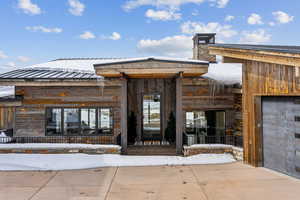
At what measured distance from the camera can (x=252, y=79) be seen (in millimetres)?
6730

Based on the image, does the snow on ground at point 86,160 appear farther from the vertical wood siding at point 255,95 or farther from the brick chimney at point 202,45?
the brick chimney at point 202,45

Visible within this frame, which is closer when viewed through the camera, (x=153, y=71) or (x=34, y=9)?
(x=153, y=71)

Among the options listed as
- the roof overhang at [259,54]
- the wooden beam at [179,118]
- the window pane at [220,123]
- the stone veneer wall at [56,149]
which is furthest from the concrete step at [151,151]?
the roof overhang at [259,54]

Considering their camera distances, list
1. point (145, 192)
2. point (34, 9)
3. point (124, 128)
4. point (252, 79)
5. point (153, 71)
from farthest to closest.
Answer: point (34, 9) → point (124, 128) → point (153, 71) → point (252, 79) → point (145, 192)

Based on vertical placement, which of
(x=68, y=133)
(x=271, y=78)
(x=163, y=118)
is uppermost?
(x=271, y=78)

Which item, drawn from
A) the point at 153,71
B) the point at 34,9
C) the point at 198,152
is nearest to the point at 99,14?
the point at 34,9

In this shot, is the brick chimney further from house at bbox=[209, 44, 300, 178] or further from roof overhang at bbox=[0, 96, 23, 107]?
roof overhang at bbox=[0, 96, 23, 107]

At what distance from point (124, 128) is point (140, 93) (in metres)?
2.47

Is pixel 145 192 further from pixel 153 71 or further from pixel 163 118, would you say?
pixel 163 118

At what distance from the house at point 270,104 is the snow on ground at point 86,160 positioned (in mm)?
1263

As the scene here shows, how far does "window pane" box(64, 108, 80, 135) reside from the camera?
9273 millimetres

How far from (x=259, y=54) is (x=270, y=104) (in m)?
1.66

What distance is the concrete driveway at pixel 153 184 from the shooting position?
4.77m

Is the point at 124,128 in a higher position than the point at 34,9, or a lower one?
lower
